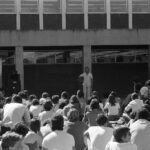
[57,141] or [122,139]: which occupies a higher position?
[122,139]

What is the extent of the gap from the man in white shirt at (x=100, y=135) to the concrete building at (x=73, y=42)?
17.1 m

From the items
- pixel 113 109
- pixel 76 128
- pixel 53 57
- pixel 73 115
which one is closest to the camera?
pixel 73 115

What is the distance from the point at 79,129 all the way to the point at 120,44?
18.3 meters

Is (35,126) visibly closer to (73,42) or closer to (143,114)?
(143,114)

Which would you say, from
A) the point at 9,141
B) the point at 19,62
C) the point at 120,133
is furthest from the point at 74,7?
the point at 9,141

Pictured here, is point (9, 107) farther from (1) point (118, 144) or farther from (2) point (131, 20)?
(2) point (131, 20)

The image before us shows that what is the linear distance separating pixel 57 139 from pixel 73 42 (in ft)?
63.2

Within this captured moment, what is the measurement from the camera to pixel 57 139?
800 cm

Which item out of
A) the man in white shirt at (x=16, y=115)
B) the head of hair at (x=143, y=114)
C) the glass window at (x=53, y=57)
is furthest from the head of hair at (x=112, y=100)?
the glass window at (x=53, y=57)

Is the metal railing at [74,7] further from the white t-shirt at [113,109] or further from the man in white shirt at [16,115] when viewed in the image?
the man in white shirt at [16,115]

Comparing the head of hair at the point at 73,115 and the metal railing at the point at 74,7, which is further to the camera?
the metal railing at the point at 74,7

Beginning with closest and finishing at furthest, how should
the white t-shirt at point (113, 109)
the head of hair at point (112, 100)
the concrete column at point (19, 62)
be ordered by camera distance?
the head of hair at point (112, 100), the white t-shirt at point (113, 109), the concrete column at point (19, 62)

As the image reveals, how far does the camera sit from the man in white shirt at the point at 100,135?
877 centimetres

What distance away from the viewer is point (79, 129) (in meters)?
9.61
